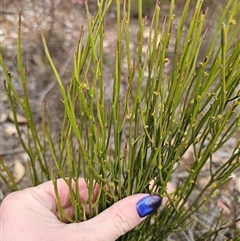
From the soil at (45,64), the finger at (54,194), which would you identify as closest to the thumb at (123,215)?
the finger at (54,194)

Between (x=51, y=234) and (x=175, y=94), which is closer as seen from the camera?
(x=175, y=94)

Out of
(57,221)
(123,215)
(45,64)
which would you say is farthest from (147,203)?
(45,64)

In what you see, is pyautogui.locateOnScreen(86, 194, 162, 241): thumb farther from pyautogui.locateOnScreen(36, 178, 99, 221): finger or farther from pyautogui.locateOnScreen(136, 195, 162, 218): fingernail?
pyautogui.locateOnScreen(36, 178, 99, 221): finger

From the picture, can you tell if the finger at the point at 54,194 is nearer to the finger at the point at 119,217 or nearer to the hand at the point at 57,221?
the hand at the point at 57,221

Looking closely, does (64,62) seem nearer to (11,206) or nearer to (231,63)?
(11,206)

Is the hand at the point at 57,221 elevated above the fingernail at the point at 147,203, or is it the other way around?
the fingernail at the point at 147,203

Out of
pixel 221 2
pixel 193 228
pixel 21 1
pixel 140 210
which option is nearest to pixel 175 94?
pixel 140 210
